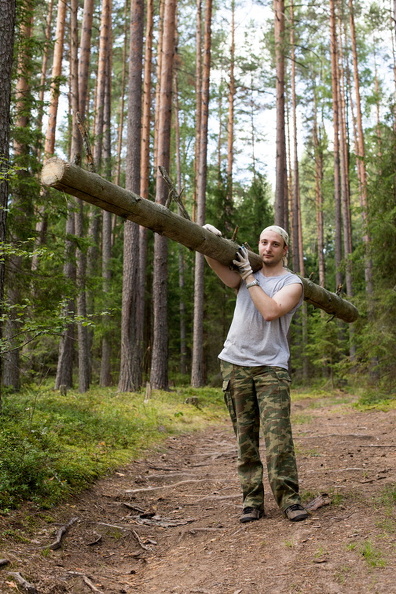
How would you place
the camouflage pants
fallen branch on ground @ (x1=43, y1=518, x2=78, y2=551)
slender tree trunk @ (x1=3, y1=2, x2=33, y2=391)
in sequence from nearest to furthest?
fallen branch on ground @ (x1=43, y1=518, x2=78, y2=551) → the camouflage pants → slender tree trunk @ (x1=3, y1=2, x2=33, y2=391)

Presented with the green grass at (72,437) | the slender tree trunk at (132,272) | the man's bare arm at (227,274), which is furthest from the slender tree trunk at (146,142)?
the man's bare arm at (227,274)

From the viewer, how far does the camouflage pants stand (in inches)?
177

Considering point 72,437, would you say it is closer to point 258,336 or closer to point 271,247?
point 258,336

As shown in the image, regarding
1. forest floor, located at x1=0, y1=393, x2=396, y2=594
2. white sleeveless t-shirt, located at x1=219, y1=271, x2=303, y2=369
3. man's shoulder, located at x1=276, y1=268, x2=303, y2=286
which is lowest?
forest floor, located at x1=0, y1=393, x2=396, y2=594

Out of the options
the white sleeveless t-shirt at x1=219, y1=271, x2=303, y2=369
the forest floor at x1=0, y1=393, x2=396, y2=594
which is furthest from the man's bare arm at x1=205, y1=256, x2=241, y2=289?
the forest floor at x1=0, y1=393, x2=396, y2=594

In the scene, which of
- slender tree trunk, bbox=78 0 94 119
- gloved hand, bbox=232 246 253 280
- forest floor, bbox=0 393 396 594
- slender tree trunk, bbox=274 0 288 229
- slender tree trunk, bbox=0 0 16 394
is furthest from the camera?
slender tree trunk, bbox=274 0 288 229

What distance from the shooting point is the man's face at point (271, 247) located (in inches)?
192

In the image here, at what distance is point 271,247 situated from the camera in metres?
4.89

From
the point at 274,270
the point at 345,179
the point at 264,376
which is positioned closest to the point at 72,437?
the point at 264,376

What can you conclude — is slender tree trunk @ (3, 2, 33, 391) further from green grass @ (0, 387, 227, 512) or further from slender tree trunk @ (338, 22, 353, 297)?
slender tree trunk @ (338, 22, 353, 297)

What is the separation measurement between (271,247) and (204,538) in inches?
101

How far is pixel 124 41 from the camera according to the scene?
2825 centimetres

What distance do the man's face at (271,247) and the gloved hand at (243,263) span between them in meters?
0.16

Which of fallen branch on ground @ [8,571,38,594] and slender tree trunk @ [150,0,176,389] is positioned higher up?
slender tree trunk @ [150,0,176,389]
